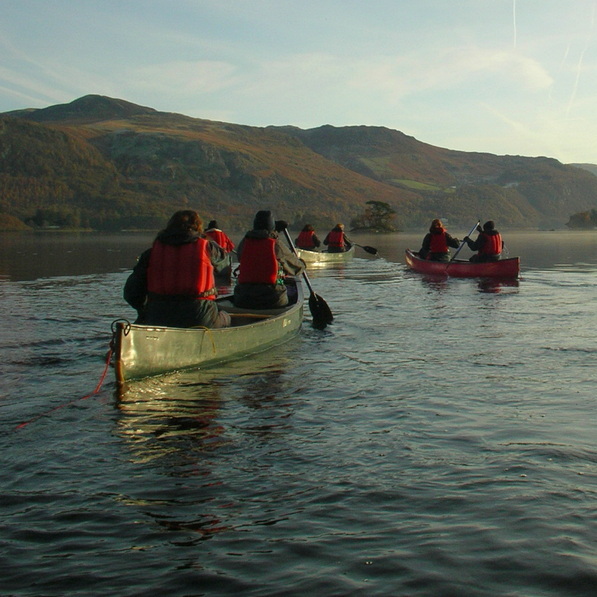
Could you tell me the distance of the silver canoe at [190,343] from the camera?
9023 millimetres

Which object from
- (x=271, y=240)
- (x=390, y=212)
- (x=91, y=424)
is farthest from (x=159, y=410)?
(x=390, y=212)

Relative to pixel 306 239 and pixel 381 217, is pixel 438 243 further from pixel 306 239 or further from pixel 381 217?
pixel 381 217

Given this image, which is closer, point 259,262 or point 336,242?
point 259,262

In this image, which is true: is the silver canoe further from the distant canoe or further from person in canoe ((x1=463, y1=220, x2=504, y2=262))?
the distant canoe

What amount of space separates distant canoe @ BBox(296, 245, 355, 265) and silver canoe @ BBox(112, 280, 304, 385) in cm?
2080

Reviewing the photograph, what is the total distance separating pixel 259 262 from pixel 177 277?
3.49 metres

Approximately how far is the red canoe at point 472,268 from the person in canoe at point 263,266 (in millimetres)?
13511

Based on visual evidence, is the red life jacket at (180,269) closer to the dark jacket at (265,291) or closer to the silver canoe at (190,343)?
the silver canoe at (190,343)

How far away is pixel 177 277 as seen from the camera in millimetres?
9930

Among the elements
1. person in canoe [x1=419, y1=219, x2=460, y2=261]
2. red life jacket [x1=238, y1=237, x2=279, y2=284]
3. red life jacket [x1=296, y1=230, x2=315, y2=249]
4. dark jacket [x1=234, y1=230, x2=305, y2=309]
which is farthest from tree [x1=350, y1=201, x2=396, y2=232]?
red life jacket [x1=238, y1=237, x2=279, y2=284]

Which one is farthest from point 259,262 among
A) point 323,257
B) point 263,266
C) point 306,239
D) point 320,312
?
point 306,239

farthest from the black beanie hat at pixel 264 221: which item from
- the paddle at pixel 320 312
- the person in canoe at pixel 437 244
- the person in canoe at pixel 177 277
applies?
the person in canoe at pixel 437 244

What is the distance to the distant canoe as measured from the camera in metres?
35.0

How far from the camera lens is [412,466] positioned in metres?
6.51
